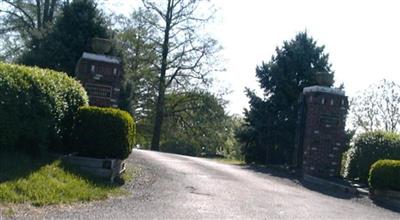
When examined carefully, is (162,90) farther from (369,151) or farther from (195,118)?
(369,151)

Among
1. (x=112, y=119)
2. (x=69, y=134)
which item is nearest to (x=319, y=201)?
(x=112, y=119)

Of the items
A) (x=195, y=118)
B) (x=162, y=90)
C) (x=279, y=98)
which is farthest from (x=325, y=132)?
(x=195, y=118)

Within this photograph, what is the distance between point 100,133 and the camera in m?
10.9

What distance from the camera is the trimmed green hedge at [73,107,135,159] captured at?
1091 centimetres

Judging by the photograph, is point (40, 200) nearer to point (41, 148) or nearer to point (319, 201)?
point (41, 148)

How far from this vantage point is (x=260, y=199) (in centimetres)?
1084

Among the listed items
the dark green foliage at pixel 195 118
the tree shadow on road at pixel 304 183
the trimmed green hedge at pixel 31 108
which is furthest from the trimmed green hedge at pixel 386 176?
the dark green foliage at pixel 195 118

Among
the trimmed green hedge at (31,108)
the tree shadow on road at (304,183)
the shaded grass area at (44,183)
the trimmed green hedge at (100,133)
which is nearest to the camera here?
the shaded grass area at (44,183)

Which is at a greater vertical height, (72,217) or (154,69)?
(154,69)

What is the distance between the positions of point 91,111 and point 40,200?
3.29 m

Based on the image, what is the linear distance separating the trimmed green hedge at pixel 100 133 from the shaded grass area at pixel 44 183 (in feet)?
2.36

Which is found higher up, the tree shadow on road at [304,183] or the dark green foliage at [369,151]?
the dark green foliage at [369,151]

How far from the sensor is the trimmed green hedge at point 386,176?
12.8m

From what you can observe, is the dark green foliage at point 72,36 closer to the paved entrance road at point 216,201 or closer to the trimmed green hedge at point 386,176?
the paved entrance road at point 216,201
